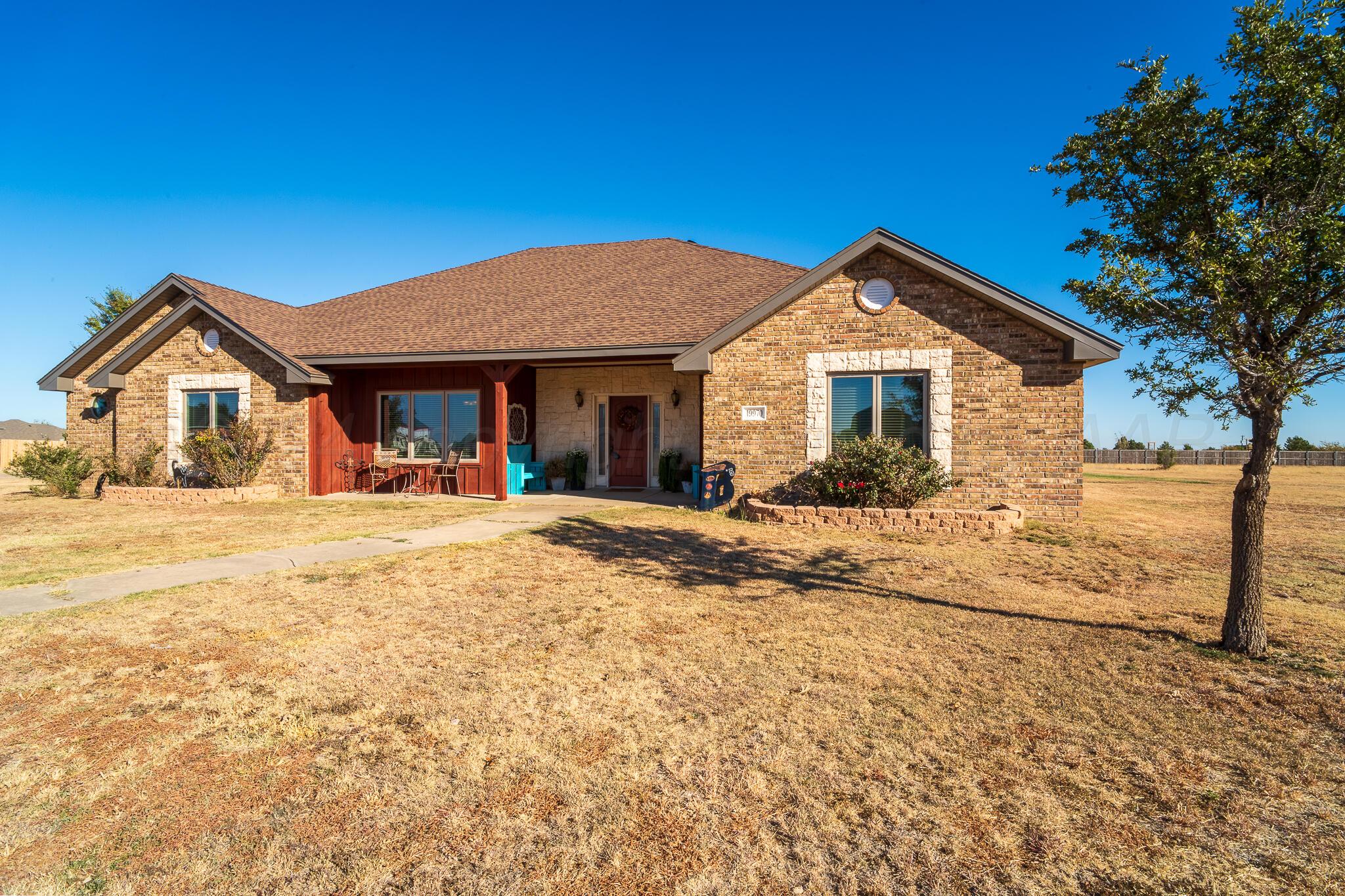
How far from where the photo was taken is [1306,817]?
2.73 m

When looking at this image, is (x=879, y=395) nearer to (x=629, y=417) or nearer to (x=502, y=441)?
(x=629, y=417)

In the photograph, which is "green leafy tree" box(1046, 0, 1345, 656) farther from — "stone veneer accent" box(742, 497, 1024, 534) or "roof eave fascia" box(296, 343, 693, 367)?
"roof eave fascia" box(296, 343, 693, 367)

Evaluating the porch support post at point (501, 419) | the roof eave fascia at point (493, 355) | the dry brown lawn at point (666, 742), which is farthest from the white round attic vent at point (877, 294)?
the porch support post at point (501, 419)

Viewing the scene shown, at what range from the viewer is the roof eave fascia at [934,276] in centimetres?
1004

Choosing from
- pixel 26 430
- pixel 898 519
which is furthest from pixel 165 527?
pixel 26 430

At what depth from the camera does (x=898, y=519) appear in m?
9.90

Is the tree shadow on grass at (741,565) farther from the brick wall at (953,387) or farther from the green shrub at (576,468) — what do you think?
the green shrub at (576,468)

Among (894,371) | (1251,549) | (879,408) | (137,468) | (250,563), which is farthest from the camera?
(137,468)

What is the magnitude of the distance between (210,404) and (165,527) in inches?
227

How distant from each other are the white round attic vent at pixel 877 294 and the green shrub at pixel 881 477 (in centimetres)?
230

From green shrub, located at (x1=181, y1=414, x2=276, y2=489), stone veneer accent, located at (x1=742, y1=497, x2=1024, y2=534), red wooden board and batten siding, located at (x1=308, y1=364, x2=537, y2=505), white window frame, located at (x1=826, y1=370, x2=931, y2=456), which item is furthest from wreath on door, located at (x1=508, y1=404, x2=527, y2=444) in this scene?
white window frame, located at (x1=826, y1=370, x2=931, y2=456)

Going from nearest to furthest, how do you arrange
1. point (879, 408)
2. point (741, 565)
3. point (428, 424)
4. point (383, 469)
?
point (741, 565), point (879, 408), point (428, 424), point (383, 469)

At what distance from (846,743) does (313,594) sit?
504 cm

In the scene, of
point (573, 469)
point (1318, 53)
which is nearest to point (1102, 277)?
point (1318, 53)
